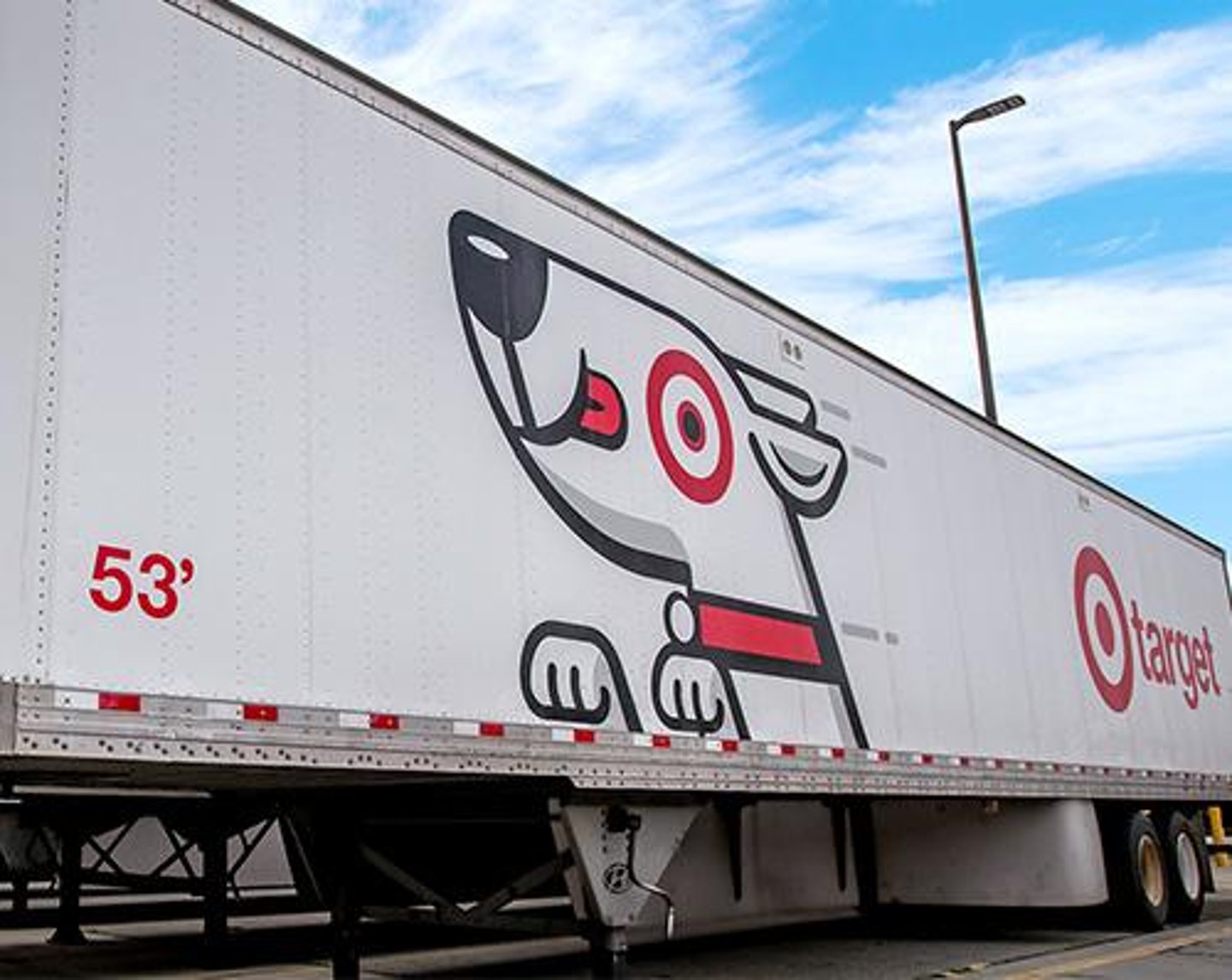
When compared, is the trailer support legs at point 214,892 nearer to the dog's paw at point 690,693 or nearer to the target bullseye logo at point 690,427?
the dog's paw at point 690,693

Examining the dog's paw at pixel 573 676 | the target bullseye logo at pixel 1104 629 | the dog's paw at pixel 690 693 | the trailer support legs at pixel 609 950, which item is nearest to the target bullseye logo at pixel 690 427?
the dog's paw at pixel 690 693

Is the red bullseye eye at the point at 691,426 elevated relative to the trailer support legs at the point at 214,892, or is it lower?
elevated

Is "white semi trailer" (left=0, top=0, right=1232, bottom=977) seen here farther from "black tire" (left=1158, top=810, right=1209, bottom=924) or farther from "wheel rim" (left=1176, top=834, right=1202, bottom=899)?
"wheel rim" (left=1176, top=834, right=1202, bottom=899)

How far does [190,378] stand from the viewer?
4.72 metres

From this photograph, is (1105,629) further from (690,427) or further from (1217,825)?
(690,427)

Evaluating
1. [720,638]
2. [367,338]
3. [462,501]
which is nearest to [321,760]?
[462,501]

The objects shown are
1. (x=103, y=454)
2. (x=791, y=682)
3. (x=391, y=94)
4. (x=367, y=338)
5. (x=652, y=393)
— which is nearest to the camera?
(x=103, y=454)

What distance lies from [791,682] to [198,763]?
378cm

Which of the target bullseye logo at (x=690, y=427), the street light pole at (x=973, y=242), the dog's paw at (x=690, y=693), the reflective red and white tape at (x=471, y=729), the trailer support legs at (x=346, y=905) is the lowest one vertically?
the trailer support legs at (x=346, y=905)

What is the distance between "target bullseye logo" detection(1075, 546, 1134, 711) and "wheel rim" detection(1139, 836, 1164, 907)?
45.1 inches

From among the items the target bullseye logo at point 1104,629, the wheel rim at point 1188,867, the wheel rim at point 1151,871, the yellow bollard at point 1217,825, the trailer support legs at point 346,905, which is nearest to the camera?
the trailer support legs at point 346,905

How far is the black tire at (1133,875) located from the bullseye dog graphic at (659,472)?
4.34 m

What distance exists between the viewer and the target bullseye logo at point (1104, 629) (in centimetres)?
1170

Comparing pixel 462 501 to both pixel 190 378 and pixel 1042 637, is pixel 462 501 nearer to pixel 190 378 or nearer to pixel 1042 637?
pixel 190 378
